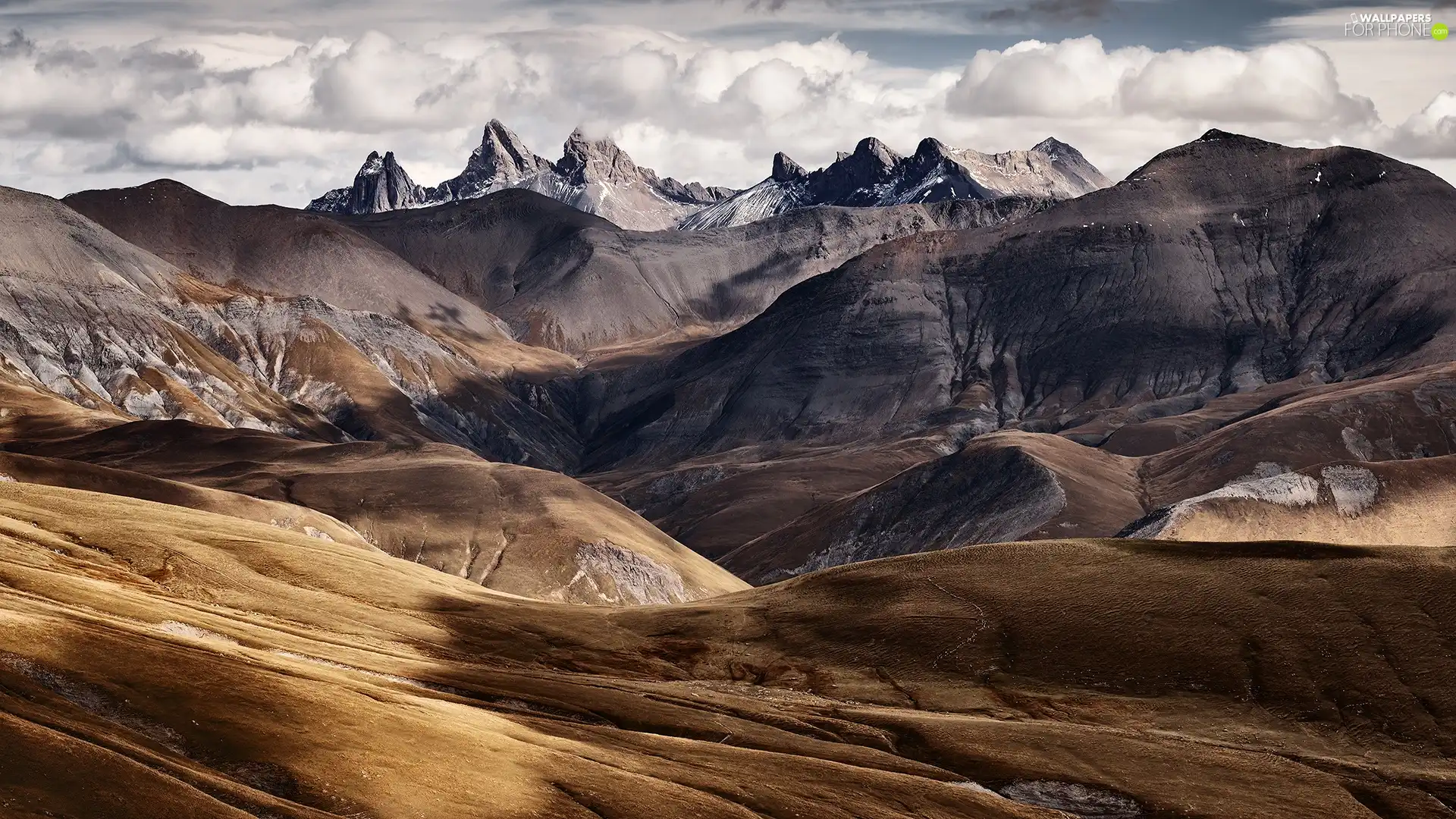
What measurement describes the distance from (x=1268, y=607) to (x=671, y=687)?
51.1 meters

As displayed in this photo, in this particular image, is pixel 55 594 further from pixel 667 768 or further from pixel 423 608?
pixel 423 608

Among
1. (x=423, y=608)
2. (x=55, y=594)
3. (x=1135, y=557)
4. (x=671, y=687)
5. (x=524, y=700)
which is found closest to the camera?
(x=55, y=594)

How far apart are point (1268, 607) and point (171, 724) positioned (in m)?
90.3

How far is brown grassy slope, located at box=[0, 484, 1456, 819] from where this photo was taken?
195 feet

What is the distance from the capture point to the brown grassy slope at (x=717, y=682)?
59375 millimetres

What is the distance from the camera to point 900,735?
9231 cm

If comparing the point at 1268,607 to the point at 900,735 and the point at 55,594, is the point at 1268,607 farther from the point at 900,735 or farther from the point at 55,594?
the point at 55,594

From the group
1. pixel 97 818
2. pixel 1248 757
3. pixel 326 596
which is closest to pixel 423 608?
pixel 326 596

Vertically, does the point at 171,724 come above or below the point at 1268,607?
below

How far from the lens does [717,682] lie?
113m

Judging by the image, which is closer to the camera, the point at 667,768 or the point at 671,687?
the point at 667,768

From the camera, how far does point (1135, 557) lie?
13575 centimetres

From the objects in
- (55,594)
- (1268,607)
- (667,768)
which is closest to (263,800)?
(667,768)

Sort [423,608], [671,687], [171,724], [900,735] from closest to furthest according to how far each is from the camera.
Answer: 1. [171,724]
2. [900,735]
3. [671,687]
4. [423,608]
